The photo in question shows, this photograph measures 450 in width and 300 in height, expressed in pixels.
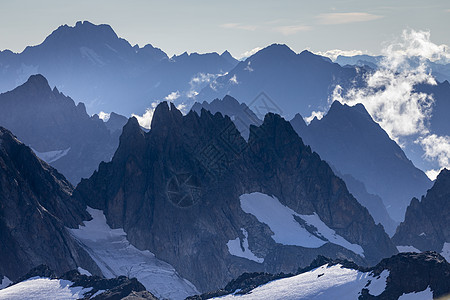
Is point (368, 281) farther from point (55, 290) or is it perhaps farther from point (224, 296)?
point (55, 290)

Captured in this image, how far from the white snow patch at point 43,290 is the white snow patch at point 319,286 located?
3175 centimetres

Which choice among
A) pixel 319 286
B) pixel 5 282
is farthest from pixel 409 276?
pixel 5 282

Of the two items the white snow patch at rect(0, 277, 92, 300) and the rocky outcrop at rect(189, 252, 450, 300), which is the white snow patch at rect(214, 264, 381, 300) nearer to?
the rocky outcrop at rect(189, 252, 450, 300)

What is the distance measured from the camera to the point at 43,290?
167 metres

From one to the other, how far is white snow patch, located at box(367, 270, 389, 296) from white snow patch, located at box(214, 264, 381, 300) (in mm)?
504

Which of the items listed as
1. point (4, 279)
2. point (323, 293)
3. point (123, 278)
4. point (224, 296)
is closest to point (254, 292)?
point (224, 296)

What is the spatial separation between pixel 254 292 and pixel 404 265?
32756 millimetres

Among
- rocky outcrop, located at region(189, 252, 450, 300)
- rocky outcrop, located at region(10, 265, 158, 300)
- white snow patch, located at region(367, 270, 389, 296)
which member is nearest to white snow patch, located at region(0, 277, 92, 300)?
rocky outcrop, located at region(10, 265, 158, 300)

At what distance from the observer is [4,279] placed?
19925 centimetres

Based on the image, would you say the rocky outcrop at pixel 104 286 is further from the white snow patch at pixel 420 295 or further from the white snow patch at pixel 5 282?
the white snow patch at pixel 420 295

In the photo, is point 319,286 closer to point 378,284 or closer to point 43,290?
point 378,284

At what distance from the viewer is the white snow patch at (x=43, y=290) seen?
16238 centimetres

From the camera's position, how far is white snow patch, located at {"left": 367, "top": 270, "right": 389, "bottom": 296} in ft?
489

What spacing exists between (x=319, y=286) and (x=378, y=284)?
510 inches
